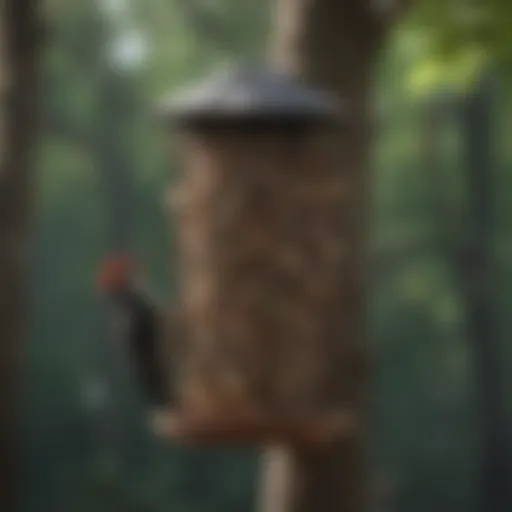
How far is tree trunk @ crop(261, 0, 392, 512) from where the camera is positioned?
4230 mm

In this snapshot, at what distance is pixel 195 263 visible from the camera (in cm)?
352

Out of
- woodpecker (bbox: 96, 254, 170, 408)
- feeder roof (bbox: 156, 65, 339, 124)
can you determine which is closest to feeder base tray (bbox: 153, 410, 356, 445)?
woodpecker (bbox: 96, 254, 170, 408)

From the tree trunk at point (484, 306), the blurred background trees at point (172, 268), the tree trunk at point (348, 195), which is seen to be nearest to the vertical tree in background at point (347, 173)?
the tree trunk at point (348, 195)

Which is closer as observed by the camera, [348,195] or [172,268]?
[348,195]

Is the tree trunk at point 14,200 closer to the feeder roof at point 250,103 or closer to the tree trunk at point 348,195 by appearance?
the tree trunk at point 348,195

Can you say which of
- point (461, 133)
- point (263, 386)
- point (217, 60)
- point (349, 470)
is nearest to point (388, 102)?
point (461, 133)

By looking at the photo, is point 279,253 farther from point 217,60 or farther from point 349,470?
point 217,60

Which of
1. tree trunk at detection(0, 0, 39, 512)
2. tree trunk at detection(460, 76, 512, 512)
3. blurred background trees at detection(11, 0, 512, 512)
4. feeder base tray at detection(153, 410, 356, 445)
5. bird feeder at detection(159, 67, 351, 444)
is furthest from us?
tree trunk at detection(460, 76, 512, 512)

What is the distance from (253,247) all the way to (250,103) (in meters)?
0.36

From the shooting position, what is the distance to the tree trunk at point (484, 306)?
13.1 m

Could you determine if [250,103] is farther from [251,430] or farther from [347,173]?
[347,173]

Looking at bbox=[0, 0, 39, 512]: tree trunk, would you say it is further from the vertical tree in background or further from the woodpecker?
the woodpecker

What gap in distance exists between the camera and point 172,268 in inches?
498

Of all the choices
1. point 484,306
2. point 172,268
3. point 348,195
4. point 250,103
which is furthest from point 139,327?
point 484,306
